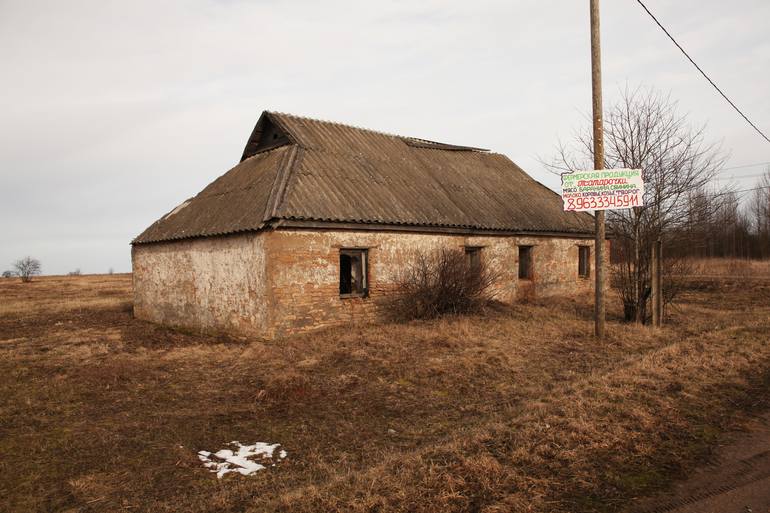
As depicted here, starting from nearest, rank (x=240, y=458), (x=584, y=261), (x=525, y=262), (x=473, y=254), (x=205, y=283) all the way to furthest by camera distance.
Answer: (x=240, y=458)
(x=205, y=283)
(x=473, y=254)
(x=525, y=262)
(x=584, y=261)

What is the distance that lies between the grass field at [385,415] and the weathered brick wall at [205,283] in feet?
2.60

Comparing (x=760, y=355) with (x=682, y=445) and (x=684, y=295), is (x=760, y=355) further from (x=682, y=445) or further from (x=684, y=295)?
(x=684, y=295)

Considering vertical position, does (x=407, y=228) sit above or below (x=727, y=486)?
above

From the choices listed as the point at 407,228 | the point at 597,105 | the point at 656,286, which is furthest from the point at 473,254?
the point at 597,105

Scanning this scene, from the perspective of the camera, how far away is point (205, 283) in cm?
1251

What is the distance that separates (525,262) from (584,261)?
12.7 feet

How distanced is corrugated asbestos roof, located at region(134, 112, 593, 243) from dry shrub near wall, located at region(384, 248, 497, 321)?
130 centimetres

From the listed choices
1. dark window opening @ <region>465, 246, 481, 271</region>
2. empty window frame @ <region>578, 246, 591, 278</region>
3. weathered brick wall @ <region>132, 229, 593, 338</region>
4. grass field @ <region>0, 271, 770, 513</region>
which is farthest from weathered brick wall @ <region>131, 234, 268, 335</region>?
empty window frame @ <region>578, 246, 591, 278</region>

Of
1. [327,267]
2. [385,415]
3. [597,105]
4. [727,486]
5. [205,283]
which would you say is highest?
[597,105]

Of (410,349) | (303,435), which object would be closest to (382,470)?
(303,435)

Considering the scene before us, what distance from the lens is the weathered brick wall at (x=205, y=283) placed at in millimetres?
10898

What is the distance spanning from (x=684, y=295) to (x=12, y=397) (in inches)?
839

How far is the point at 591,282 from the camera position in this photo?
1917cm

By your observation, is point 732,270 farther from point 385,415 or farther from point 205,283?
point 385,415
